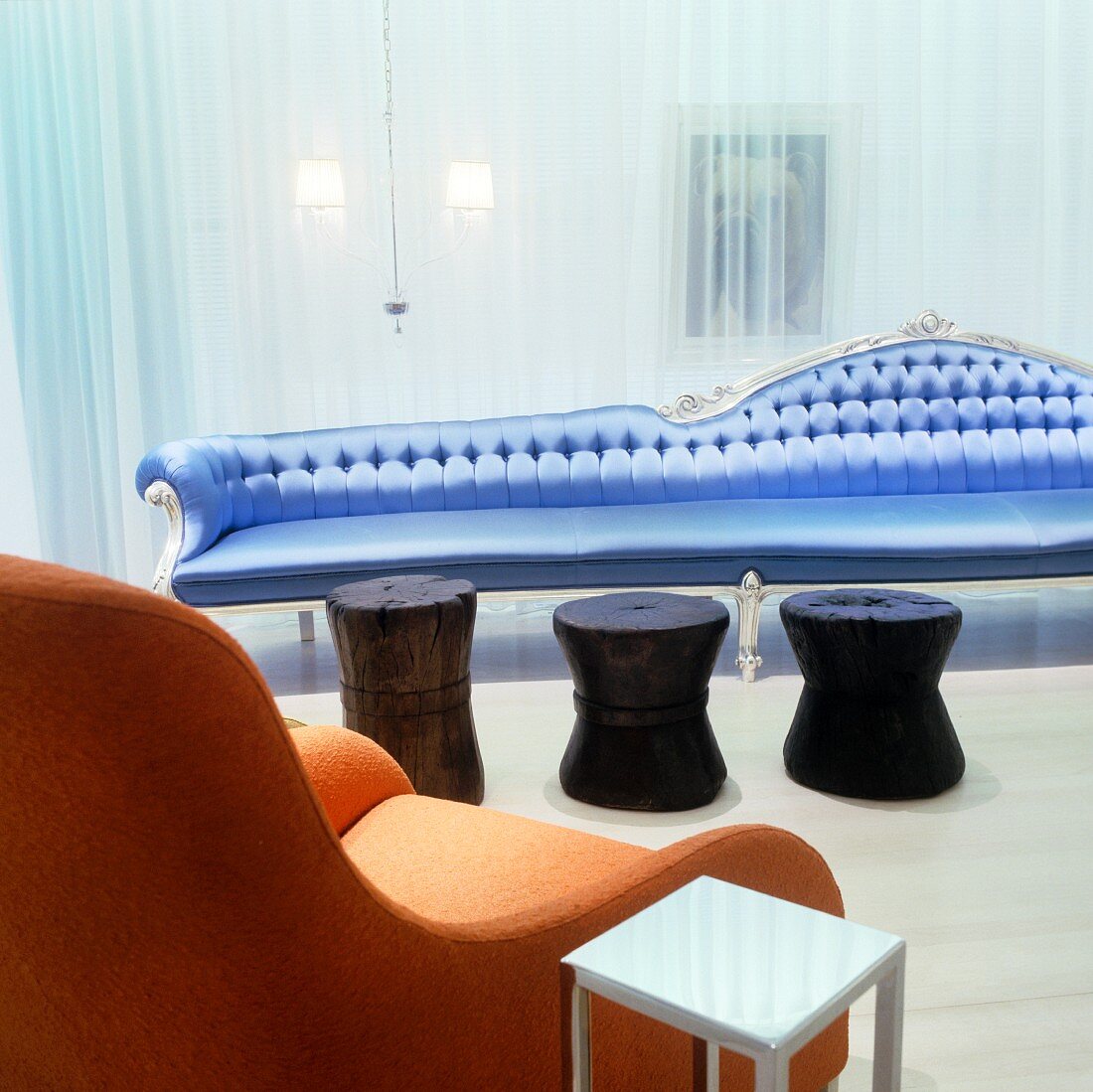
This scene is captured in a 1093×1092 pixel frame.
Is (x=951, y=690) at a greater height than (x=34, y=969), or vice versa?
(x=34, y=969)

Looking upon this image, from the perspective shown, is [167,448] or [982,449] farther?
[982,449]

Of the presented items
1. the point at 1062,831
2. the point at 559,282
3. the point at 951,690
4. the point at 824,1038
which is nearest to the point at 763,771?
the point at 1062,831

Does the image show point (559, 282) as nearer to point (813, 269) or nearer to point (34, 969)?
point (813, 269)

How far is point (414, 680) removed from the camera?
2.55 m

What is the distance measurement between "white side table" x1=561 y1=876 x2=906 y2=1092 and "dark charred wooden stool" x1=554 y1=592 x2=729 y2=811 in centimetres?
150

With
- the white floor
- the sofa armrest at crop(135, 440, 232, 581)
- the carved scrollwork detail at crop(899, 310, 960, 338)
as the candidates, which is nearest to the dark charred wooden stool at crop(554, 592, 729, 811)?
the white floor

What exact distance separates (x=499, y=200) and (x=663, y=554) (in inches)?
75.4

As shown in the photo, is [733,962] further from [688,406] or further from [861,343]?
[861,343]

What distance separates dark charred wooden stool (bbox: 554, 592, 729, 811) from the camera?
2.51 m

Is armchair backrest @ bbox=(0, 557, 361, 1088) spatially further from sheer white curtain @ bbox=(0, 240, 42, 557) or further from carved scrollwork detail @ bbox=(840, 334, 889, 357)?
sheer white curtain @ bbox=(0, 240, 42, 557)

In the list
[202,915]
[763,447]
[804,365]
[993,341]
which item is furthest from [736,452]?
[202,915]

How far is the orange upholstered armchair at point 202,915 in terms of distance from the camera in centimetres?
68

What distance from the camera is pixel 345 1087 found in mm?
858

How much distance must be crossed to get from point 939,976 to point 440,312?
11.5ft
